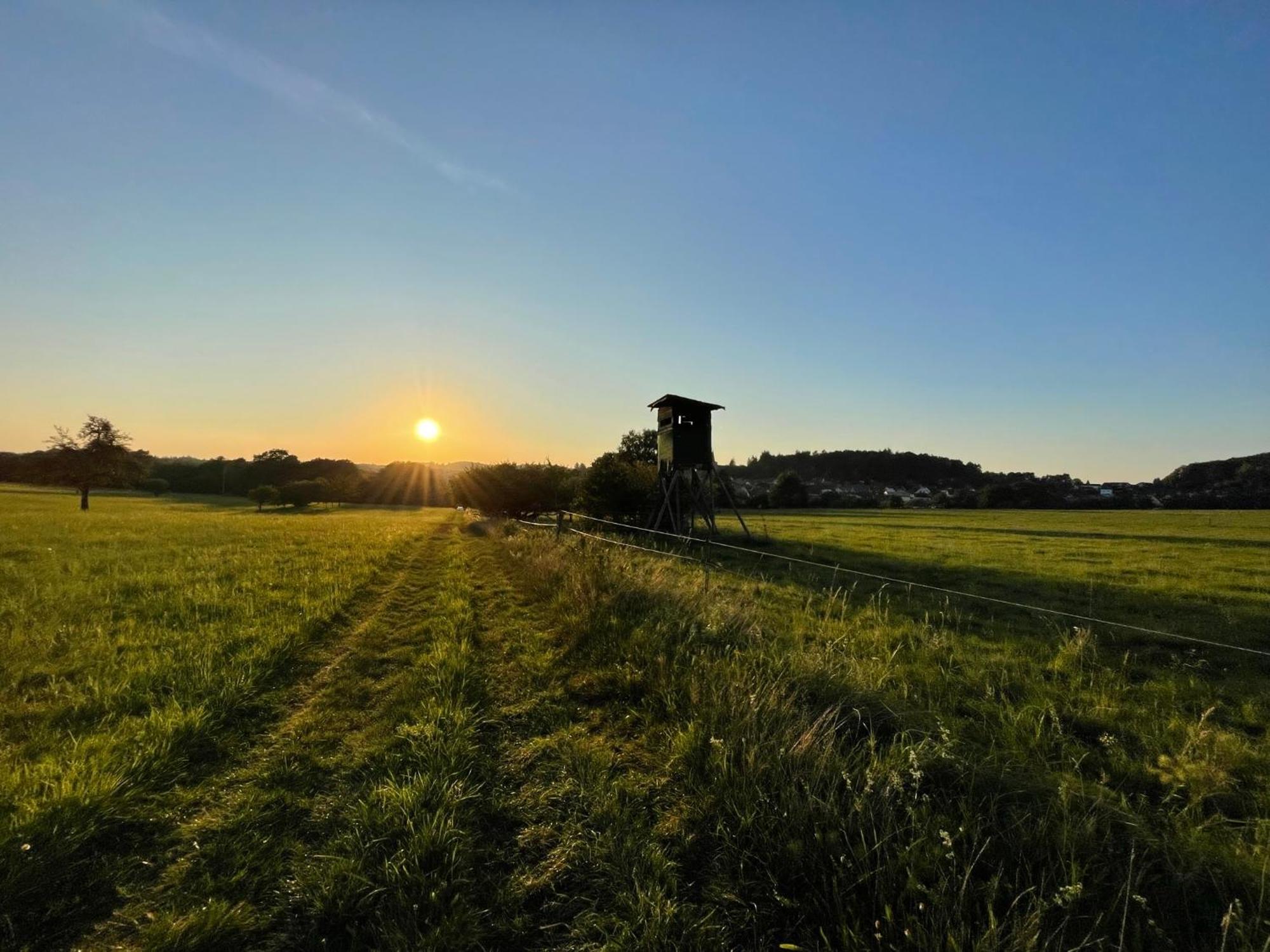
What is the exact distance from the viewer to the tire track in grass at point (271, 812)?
2811 millimetres

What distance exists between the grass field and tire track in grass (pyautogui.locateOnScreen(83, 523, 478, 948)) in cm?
2

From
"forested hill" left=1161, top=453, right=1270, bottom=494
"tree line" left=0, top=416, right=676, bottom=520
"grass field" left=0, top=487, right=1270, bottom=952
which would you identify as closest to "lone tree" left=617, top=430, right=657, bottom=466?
"tree line" left=0, top=416, right=676, bottom=520

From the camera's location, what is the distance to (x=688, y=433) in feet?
80.4

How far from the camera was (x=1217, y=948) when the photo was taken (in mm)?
2662

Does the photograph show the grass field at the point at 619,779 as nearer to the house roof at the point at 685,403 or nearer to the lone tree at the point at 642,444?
the house roof at the point at 685,403

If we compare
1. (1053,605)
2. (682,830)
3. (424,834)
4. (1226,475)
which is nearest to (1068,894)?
(682,830)

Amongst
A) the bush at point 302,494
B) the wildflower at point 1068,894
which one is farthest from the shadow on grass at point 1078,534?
the bush at point 302,494

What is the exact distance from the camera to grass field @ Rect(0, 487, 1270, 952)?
9.32 ft

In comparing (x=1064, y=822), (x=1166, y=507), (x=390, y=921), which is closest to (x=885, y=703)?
(x=1064, y=822)

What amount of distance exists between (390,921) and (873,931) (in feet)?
8.61

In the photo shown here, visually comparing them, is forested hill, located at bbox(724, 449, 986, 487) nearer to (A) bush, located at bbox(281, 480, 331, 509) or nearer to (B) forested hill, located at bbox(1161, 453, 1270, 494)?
(B) forested hill, located at bbox(1161, 453, 1270, 494)

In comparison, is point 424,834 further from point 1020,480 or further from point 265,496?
point 1020,480

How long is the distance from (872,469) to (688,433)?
12551cm

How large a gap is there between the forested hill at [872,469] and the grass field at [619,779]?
121307 millimetres
